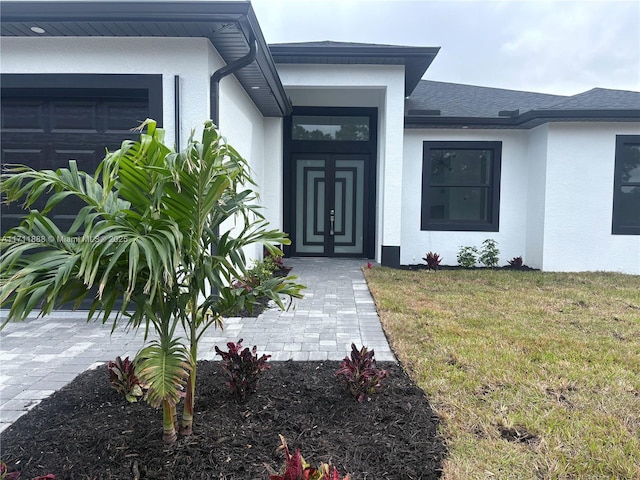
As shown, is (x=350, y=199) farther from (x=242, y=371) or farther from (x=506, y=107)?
(x=242, y=371)

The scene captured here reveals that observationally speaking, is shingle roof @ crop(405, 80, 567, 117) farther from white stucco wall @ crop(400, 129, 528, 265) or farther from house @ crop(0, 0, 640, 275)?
white stucco wall @ crop(400, 129, 528, 265)

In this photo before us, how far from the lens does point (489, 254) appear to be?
364 inches

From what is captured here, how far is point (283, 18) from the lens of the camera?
1527cm

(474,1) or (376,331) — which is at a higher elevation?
(474,1)

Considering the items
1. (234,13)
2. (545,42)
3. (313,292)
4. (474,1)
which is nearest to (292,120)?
(474,1)

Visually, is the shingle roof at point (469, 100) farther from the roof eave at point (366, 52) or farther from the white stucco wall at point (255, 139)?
the white stucco wall at point (255, 139)

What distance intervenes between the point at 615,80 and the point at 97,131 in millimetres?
28616

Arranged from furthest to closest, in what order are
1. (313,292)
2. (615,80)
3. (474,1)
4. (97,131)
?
(615,80) < (474,1) < (313,292) < (97,131)

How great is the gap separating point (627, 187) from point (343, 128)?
604 cm

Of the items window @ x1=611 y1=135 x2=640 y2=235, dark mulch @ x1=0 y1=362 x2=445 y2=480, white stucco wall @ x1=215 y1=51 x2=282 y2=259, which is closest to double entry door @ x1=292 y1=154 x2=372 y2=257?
white stucco wall @ x1=215 y1=51 x2=282 y2=259

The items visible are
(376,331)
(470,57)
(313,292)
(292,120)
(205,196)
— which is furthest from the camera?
(470,57)

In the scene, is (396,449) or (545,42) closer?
(396,449)

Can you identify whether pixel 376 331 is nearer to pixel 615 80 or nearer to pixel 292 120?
pixel 292 120

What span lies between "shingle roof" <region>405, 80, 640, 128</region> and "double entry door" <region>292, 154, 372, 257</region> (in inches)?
71.0
